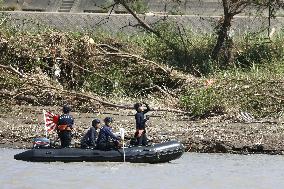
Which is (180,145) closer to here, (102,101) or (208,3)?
(102,101)

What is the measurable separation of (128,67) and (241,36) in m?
5.87

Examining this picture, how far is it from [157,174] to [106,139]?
5.82ft

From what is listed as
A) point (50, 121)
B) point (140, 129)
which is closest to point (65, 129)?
point (50, 121)

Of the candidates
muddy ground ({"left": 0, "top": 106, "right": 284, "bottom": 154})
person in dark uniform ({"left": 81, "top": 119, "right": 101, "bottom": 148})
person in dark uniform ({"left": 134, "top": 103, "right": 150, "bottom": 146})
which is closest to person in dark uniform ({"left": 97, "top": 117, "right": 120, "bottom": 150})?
person in dark uniform ({"left": 81, "top": 119, "right": 101, "bottom": 148})

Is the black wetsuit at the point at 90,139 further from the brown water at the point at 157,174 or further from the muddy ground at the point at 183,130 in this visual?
the muddy ground at the point at 183,130

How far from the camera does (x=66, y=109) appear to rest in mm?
23328

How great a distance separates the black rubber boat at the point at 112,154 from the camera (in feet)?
74.9

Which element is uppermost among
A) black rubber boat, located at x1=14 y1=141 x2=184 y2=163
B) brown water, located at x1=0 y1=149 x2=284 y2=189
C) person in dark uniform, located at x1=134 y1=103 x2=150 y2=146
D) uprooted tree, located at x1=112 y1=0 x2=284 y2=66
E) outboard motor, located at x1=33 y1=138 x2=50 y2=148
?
uprooted tree, located at x1=112 y1=0 x2=284 y2=66

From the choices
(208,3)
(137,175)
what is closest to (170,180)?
(137,175)

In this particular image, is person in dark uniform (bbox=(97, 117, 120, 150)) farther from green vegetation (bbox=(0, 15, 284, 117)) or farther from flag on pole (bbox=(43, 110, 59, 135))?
green vegetation (bbox=(0, 15, 284, 117))

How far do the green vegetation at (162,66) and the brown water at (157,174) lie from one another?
396 centimetres

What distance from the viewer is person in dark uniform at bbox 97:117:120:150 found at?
22859mm

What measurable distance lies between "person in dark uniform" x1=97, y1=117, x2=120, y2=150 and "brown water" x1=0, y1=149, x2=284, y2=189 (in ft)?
1.45

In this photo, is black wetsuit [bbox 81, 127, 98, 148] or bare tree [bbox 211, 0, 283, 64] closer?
black wetsuit [bbox 81, 127, 98, 148]
